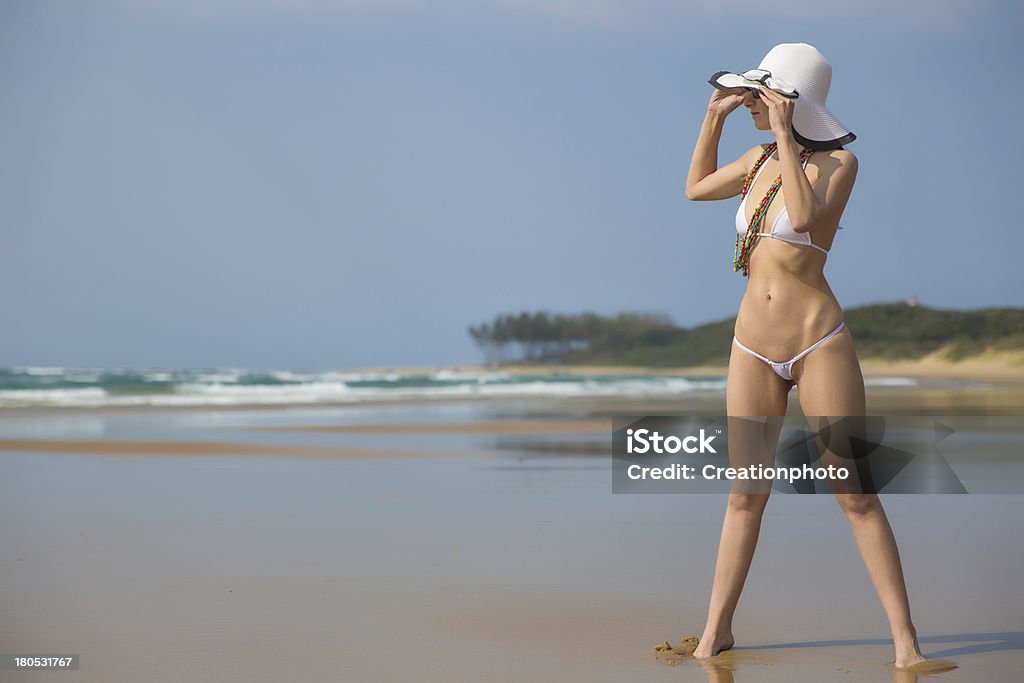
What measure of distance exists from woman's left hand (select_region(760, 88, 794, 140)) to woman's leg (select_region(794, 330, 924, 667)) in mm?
602

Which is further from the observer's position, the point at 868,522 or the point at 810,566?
the point at 810,566

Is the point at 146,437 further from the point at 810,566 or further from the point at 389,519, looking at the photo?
the point at 810,566

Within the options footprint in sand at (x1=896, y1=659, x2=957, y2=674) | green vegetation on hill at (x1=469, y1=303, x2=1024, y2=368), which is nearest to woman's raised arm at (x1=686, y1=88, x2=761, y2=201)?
footprint in sand at (x1=896, y1=659, x2=957, y2=674)

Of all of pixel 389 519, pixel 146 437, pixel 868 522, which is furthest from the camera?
pixel 146 437

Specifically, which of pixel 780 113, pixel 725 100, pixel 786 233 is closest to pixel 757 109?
pixel 725 100

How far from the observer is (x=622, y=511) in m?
5.97

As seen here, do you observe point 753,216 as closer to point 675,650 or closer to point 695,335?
point 675,650

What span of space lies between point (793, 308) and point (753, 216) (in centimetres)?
31

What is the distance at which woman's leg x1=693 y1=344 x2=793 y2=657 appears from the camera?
10.2 ft

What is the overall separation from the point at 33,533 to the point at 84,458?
13.4 ft

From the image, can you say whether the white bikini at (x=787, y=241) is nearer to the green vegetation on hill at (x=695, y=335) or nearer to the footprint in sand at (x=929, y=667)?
the footprint in sand at (x=929, y=667)

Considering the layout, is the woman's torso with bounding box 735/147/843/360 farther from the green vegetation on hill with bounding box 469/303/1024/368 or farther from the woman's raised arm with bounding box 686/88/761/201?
the green vegetation on hill with bounding box 469/303/1024/368

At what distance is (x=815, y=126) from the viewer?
3.06 metres

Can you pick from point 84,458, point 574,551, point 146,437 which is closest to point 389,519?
point 574,551
